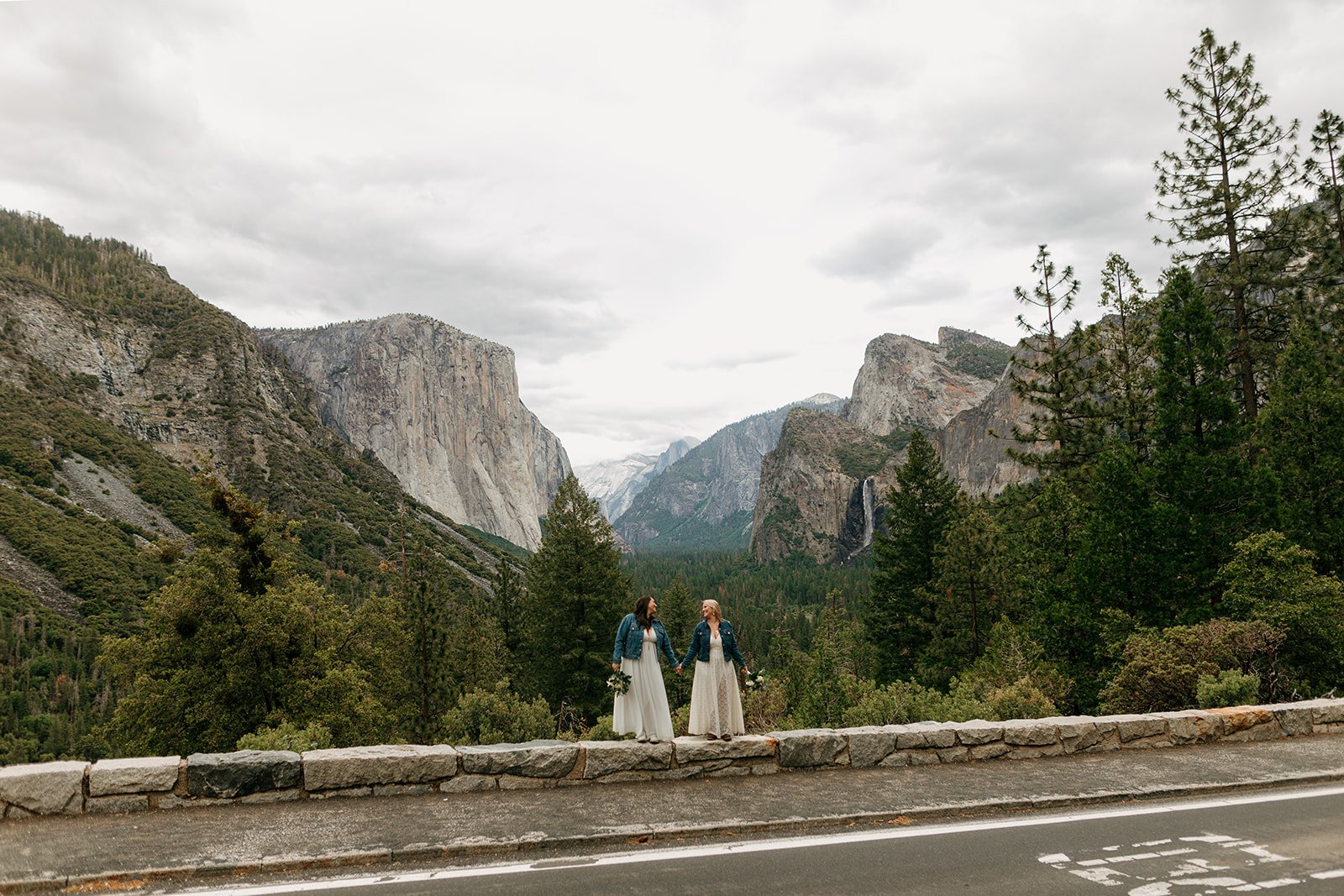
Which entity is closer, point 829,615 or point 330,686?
point 330,686

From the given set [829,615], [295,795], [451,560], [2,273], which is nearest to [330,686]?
[295,795]

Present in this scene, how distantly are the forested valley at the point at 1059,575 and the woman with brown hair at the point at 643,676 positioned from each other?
1419 mm

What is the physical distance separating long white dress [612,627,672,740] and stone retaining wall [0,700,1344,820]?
0.35 metres

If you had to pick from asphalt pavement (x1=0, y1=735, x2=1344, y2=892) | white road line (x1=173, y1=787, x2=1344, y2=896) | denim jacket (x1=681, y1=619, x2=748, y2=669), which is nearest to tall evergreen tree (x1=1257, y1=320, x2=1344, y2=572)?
asphalt pavement (x1=0, y1=735, x2=1344, y2=892)

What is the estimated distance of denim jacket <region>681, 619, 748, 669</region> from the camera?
929cm

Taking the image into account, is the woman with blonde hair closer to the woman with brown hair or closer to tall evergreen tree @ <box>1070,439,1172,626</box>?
the woman with brown hair

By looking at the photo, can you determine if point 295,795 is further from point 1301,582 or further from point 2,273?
point 2,273

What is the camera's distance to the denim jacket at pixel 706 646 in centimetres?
929

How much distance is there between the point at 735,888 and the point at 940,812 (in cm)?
296

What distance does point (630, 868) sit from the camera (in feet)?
19.2

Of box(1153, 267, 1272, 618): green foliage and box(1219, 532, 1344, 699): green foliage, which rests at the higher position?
box(1153, 267, 1272, 618): green foliage

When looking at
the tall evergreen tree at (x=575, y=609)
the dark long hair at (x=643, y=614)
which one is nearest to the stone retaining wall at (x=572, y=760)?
the dark long hair at (x=643, y=614)

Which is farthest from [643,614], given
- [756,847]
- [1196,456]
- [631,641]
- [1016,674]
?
[1016,674]

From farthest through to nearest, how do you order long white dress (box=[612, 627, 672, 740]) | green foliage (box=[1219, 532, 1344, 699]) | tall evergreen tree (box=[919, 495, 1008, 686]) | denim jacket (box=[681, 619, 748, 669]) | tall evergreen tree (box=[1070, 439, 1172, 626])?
tall evergreen tree (box=[919, 495, 1008, 686]), tall evergreen tree (box=[1070, 439, 1172, 626]), green foliage (box=[1219, 532, 1344, 699]), denim jacket (box=[681, 619, 748, 669]), long white dress (box=[612, 627, 672, 740])
